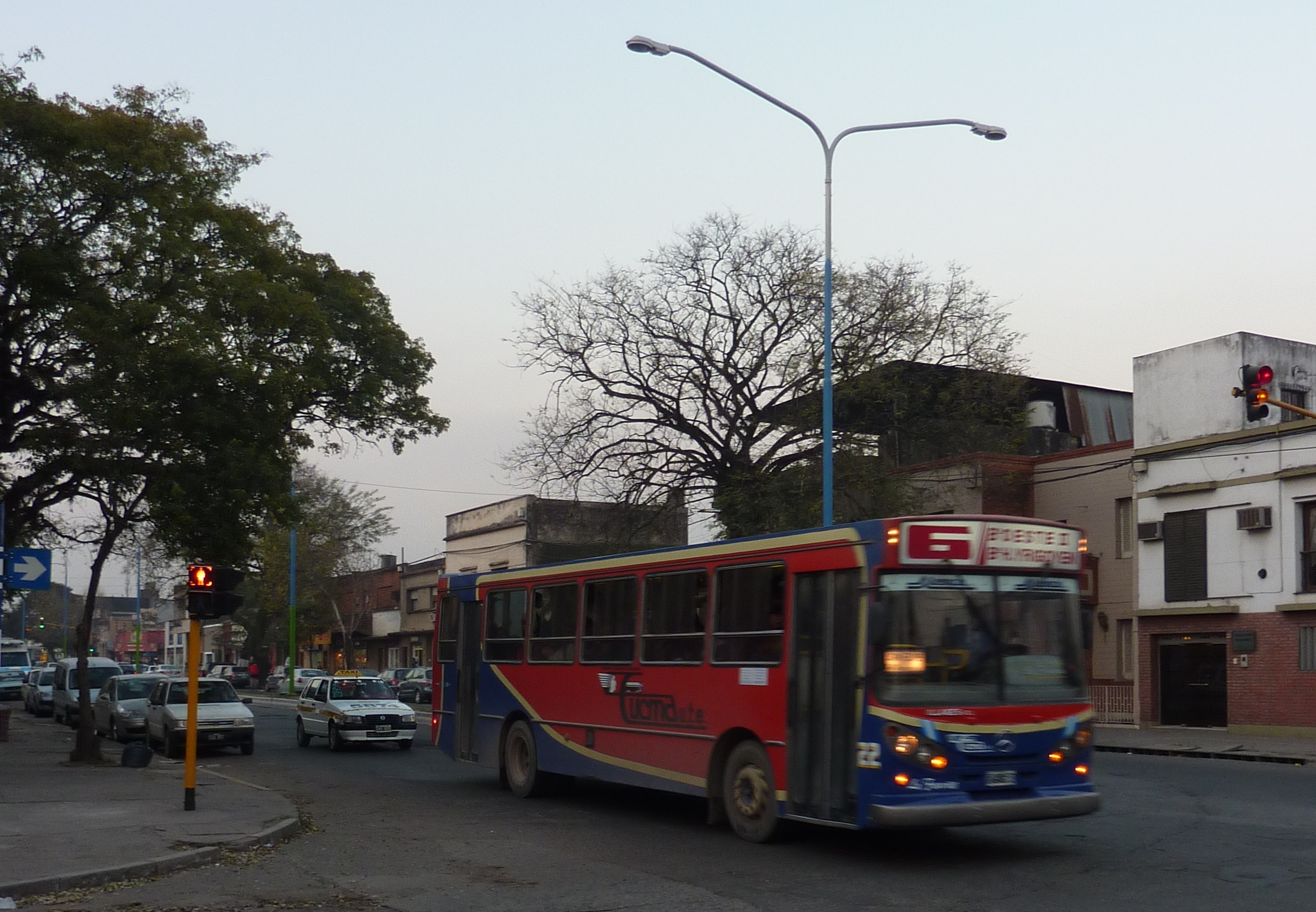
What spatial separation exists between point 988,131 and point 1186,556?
14486 mm

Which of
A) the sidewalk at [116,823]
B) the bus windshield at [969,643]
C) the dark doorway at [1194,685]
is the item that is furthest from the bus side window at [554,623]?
the dark doorway at [1194,685]

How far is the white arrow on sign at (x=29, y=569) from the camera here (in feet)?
70.9

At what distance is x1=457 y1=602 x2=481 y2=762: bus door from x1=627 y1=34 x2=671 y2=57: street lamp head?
331 inches

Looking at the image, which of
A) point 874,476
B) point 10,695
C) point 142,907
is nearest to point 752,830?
point 142,907

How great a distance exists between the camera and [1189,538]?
32.8 m

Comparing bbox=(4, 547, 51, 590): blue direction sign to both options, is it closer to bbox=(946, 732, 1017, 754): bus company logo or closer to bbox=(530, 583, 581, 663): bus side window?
bbox=(530, 583, 581, 663): bus side window

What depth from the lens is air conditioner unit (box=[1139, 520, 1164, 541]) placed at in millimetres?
33500

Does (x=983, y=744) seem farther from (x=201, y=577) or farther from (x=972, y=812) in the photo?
(x=201, y=577)

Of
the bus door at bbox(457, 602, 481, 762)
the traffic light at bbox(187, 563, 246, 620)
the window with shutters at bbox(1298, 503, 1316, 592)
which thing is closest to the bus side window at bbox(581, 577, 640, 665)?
the bus door at bbox(457, 602, 481, 762)

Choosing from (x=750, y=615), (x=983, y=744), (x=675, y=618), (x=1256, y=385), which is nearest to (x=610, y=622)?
(x=675, y=618)

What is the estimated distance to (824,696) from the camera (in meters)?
11.9

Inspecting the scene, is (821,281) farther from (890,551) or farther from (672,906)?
(672,906)

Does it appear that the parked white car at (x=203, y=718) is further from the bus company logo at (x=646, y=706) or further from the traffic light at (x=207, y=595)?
the bus company logo at (x=646, y=706)

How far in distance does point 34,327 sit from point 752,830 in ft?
59.9
